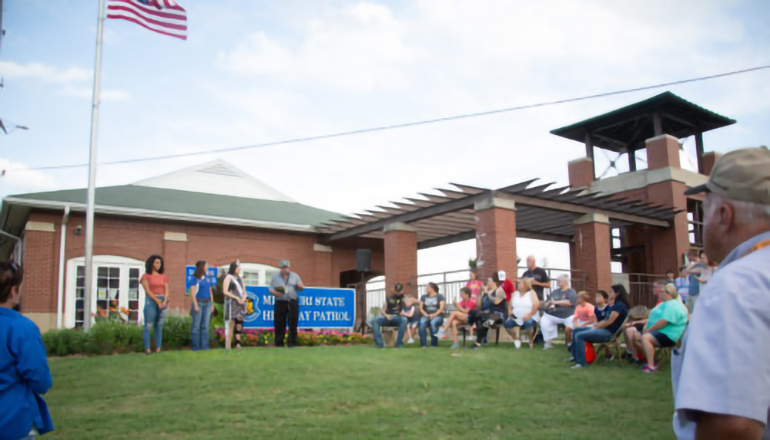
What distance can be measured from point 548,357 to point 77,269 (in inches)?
593

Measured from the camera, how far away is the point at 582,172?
2516 centimetres

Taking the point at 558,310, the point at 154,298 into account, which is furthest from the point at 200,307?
the point at 558,310

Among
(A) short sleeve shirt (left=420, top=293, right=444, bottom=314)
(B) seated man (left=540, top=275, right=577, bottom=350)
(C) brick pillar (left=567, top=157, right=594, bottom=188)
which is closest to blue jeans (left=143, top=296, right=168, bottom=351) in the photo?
(A) short sleeve shirt (left=420, top=293, right=444, bottom=314)

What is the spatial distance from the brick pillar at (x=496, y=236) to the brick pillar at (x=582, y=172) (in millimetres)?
8980

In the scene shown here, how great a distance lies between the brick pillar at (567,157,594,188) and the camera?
989 inches

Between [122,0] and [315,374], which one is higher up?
[122,0]

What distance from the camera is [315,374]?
8.58m

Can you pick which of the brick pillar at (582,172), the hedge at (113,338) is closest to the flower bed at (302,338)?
the hedge at (113,338)

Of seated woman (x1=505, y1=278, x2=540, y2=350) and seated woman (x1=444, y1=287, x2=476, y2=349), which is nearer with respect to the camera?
seated woman (x1=505, y1=278, x2=540, y2=350)

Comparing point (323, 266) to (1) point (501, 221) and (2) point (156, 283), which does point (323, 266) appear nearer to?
(1) point (501, 221)

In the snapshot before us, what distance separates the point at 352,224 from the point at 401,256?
2546mm

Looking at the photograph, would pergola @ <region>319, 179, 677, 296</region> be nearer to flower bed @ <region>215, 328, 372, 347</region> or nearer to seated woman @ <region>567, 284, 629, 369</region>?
Answer: flower bed @ <region>215, 328, 372, 347</region>

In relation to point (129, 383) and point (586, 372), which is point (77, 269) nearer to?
point (129, 383)

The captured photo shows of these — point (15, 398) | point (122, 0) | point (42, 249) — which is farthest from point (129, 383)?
point (42, 249)
